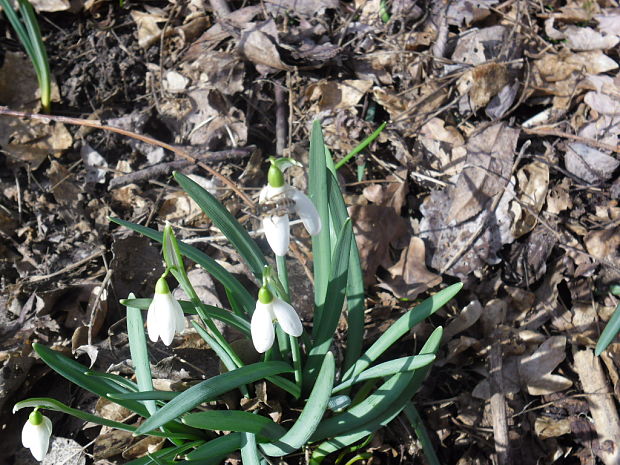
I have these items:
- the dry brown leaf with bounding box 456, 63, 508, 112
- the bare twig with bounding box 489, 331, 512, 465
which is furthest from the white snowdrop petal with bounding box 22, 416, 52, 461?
the dry brown leaf with bounding box 456, 63, 508, 112

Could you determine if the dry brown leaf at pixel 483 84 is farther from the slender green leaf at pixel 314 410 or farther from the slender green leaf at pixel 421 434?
the slender green leaf at pixel 314 410

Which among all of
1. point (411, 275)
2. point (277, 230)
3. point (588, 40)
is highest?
point (277, 230)

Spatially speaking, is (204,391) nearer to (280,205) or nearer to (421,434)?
(280,205)

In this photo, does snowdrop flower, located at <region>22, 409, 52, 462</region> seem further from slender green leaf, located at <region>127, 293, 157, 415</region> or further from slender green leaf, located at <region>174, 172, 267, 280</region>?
slender green leaf, located at <region>174, 172, 267, 280</region>

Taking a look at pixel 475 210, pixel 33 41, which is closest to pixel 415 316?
pixel 475 210

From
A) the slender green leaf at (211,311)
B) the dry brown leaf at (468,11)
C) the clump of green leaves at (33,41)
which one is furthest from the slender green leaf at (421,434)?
the clump of green leaves at (33,41)
